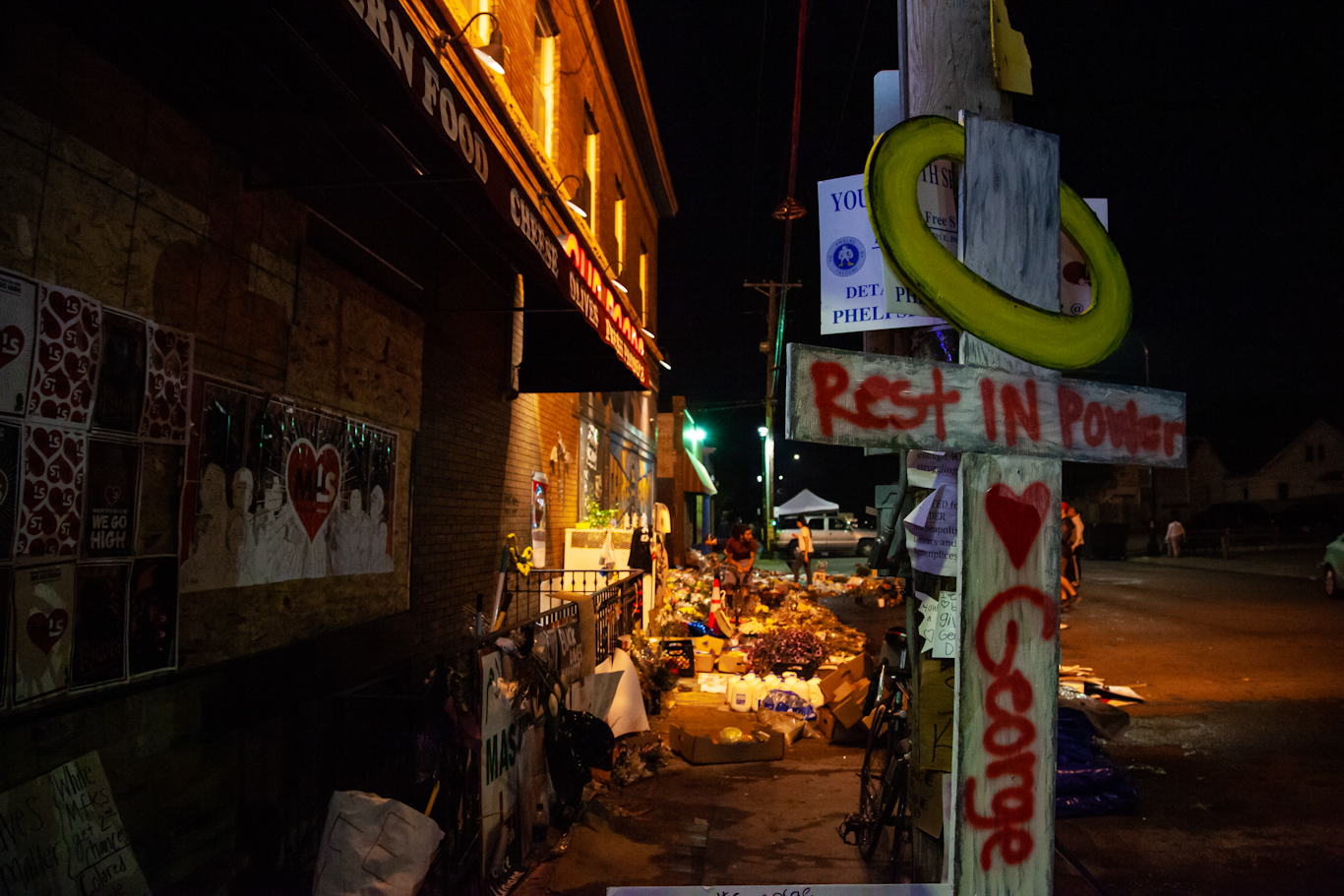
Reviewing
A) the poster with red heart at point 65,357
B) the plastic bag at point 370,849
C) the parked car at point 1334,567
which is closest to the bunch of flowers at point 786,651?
the plastic bag at point 370,849

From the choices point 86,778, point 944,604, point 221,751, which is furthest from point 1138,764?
point 86,778

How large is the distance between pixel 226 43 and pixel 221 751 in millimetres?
3492

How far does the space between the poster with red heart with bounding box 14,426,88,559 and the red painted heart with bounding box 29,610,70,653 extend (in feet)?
0.75

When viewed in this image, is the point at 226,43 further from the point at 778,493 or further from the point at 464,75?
the point at 778,493

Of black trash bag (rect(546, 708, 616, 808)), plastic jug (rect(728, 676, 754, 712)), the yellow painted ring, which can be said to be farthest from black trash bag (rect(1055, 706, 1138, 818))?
the yellow painted ring

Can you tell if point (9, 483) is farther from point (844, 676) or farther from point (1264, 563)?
point (1264, 563)

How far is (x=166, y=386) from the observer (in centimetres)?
362

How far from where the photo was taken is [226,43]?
347 centimetres

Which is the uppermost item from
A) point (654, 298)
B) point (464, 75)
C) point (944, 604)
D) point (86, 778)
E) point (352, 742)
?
point (654, 298)

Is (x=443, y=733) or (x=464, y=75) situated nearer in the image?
(x=443, y=733)

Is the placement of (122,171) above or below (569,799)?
above

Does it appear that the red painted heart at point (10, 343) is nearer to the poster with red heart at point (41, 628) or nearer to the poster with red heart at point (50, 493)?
the poster with red heart at point (50, 493)

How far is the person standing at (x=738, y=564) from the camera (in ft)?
49.4

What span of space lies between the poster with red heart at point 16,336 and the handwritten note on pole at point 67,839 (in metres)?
1.44
